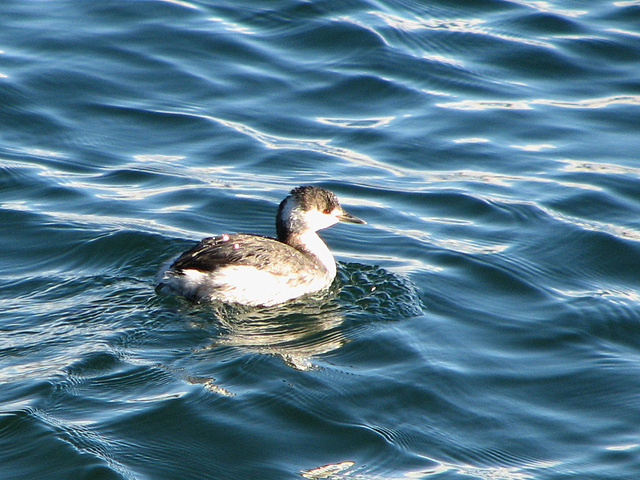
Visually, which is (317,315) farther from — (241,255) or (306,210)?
(306,210)

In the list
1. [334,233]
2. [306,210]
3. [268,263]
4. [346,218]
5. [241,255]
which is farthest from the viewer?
[334,233]

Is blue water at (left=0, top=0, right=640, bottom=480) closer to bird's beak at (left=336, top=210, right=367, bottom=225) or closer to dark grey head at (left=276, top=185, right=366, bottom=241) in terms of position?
bird's beak at (left=336, top=210, right=367, bottom=225)

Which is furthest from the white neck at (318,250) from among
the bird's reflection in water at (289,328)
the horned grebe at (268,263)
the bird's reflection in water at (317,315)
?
the bird's reflection in water at (289,328)

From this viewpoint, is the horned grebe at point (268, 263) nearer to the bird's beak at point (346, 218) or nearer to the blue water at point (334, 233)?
the bird's beak at point (346, 218)

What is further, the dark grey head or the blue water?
the dark grey head

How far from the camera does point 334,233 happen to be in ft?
35.4

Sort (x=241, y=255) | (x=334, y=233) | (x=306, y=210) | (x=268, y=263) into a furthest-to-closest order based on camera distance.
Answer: (x=334, y=233) < (x=306, y=210) < (x=268, y=263) < (x=241, y=255)

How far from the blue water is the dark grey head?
0.60 meters

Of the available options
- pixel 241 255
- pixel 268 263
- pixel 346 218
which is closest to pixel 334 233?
pixel 346 218

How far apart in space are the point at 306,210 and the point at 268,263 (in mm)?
809

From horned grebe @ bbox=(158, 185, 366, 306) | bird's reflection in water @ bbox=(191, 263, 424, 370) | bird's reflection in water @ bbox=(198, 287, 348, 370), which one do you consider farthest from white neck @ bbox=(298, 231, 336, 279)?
bird's reflection in water @ bbox=(198, 287, 348, 370)

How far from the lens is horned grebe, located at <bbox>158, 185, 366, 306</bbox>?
28.1 ft

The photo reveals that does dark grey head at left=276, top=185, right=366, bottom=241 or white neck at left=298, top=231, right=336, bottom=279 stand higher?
dark grey head at left=276, top=185, right=366, bottom=241

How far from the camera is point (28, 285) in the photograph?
8.82 meters
